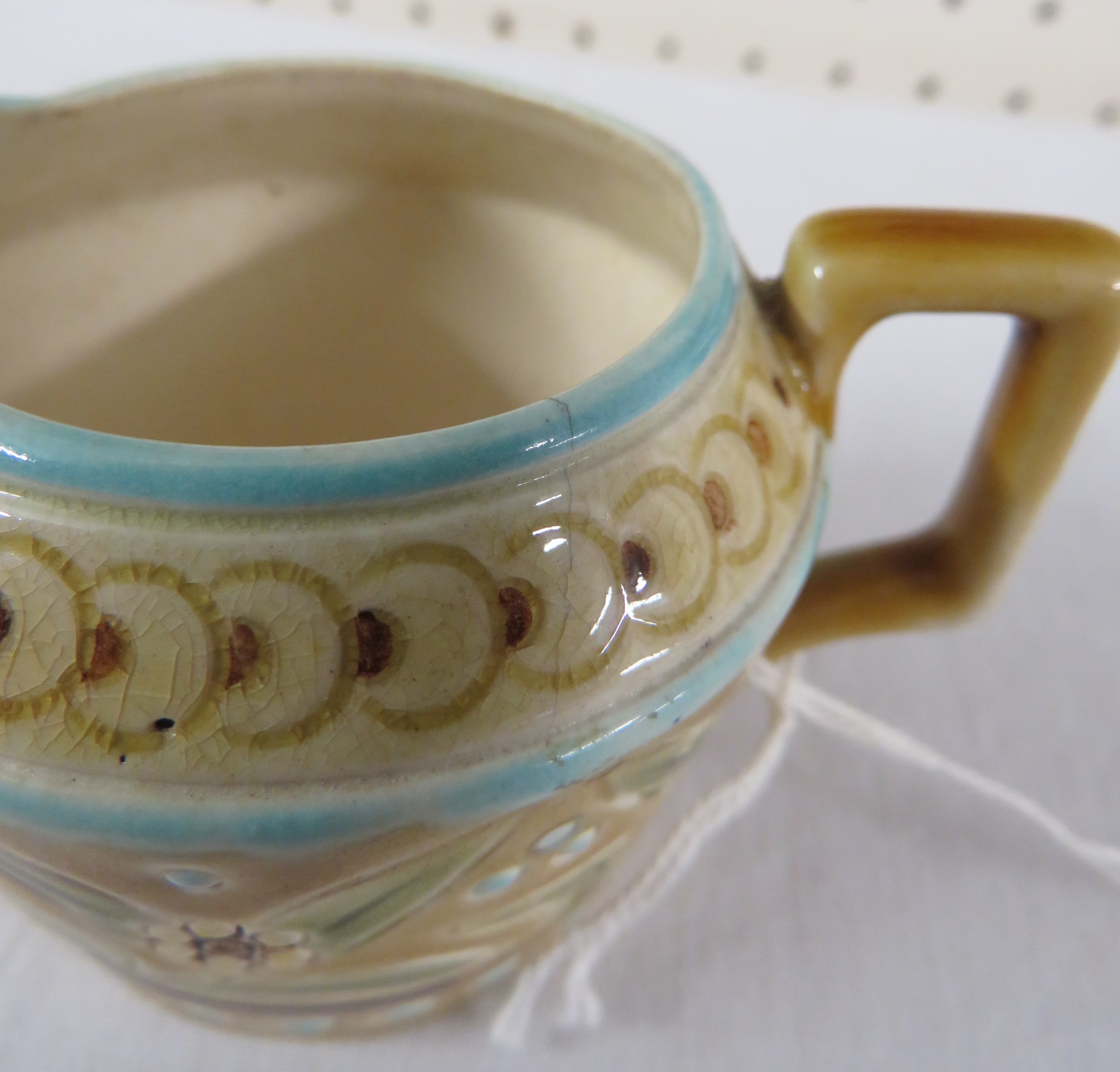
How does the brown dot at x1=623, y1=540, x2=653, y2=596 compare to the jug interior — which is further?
the jug interior

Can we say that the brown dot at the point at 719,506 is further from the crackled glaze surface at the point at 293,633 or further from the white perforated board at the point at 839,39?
the white perforated board at the point at 839,39

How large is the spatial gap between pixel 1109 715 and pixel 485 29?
68cm

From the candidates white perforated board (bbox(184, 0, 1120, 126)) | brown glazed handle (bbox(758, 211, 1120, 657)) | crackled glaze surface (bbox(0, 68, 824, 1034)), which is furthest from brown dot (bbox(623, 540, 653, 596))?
white perforated board (bbox(184, 0, 1120, 126))

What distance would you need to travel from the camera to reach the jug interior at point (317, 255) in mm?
494

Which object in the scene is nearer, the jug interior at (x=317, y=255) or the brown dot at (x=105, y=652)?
the brown dot at (x=105, y=652)

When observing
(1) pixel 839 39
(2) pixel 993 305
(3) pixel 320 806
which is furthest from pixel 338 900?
(1) pixel 839 39

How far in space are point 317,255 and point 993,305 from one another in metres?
0.35

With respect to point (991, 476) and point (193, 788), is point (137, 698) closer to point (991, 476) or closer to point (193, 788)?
point (193, 788)

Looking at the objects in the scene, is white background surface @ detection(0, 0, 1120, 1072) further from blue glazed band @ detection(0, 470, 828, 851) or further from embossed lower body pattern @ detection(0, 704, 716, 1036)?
blue glazed band @ detection(0, 470, 828, 851)

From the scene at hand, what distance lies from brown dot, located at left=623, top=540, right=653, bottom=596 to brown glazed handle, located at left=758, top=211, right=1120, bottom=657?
119 mm

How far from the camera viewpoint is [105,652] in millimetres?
284

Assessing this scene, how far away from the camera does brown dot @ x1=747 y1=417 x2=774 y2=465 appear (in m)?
0.36

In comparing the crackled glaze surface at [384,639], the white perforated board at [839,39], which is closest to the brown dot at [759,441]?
the crackled glaze surface at [384,639]

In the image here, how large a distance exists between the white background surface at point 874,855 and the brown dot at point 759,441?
0.18 metres
